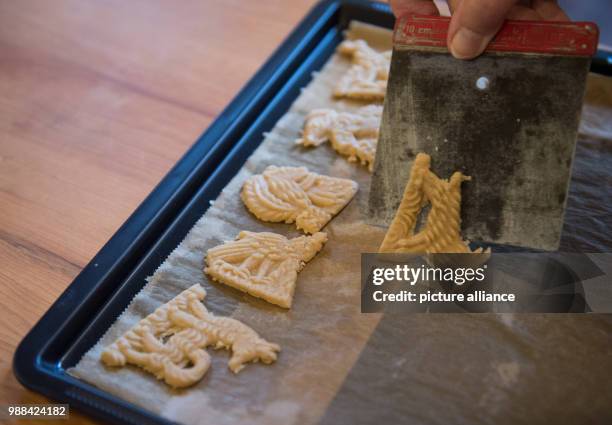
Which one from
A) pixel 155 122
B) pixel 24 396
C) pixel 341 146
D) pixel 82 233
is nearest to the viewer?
pixel 24 396

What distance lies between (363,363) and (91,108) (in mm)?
1064

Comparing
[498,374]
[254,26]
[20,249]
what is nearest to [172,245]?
[20,249]

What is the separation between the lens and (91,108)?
2014 mm

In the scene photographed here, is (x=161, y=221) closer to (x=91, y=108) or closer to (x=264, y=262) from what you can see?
(x=264, y=262)

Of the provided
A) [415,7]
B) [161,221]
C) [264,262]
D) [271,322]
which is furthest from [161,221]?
[415,7]

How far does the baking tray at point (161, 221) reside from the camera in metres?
1.38

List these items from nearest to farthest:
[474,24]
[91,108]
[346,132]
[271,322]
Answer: [474,24] → [271,322] → [346,132] → [91,108]

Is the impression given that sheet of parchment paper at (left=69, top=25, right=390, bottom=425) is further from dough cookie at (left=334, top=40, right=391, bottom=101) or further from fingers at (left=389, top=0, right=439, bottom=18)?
fingers at (left=389, top=0, right=439, bottom=18)

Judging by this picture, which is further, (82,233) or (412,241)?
(82,233)

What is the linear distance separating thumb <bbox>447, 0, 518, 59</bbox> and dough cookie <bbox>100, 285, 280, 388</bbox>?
0.66m

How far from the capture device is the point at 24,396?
1.39 m

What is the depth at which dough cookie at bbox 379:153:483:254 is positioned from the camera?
4.90ft

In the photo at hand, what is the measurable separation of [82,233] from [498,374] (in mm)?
936

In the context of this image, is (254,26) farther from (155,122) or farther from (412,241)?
(412,241)
